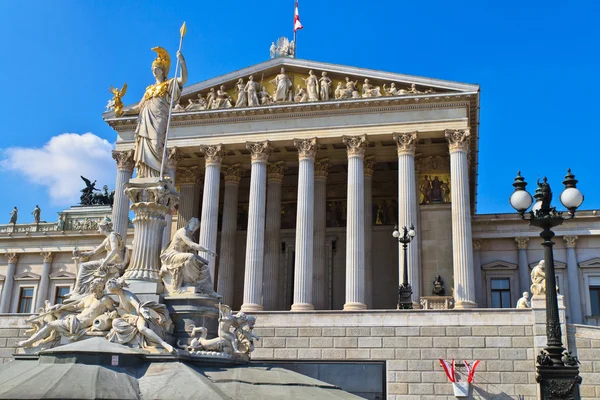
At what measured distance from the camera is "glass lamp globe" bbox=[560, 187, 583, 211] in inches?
526

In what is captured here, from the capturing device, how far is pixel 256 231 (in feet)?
123

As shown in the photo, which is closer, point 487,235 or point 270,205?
point 270,205

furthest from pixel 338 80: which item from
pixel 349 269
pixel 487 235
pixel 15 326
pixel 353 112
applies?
pixel 15 326

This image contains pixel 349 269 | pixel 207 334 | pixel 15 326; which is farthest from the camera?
pixel 349 269

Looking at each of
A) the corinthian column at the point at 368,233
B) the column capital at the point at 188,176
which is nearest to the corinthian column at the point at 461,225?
the corinthian column at the point at 368,233

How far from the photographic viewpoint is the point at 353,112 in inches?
1529

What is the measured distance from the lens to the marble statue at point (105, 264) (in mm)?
14570

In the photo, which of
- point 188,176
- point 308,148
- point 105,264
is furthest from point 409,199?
point 105,264

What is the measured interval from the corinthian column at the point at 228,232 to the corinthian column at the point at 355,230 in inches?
354

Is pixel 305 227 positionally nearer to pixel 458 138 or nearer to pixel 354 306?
pixel 354 306

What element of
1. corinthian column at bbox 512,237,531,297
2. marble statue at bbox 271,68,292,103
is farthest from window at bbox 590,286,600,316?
marble statue at bbox 271,68,292,103

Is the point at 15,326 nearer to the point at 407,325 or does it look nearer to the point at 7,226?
the point at 407,325

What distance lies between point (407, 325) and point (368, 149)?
602 inches

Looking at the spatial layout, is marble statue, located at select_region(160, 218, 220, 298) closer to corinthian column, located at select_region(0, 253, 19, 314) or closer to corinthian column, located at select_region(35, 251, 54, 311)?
corinthian column, located at select_region(35, 251, 54, 311)
